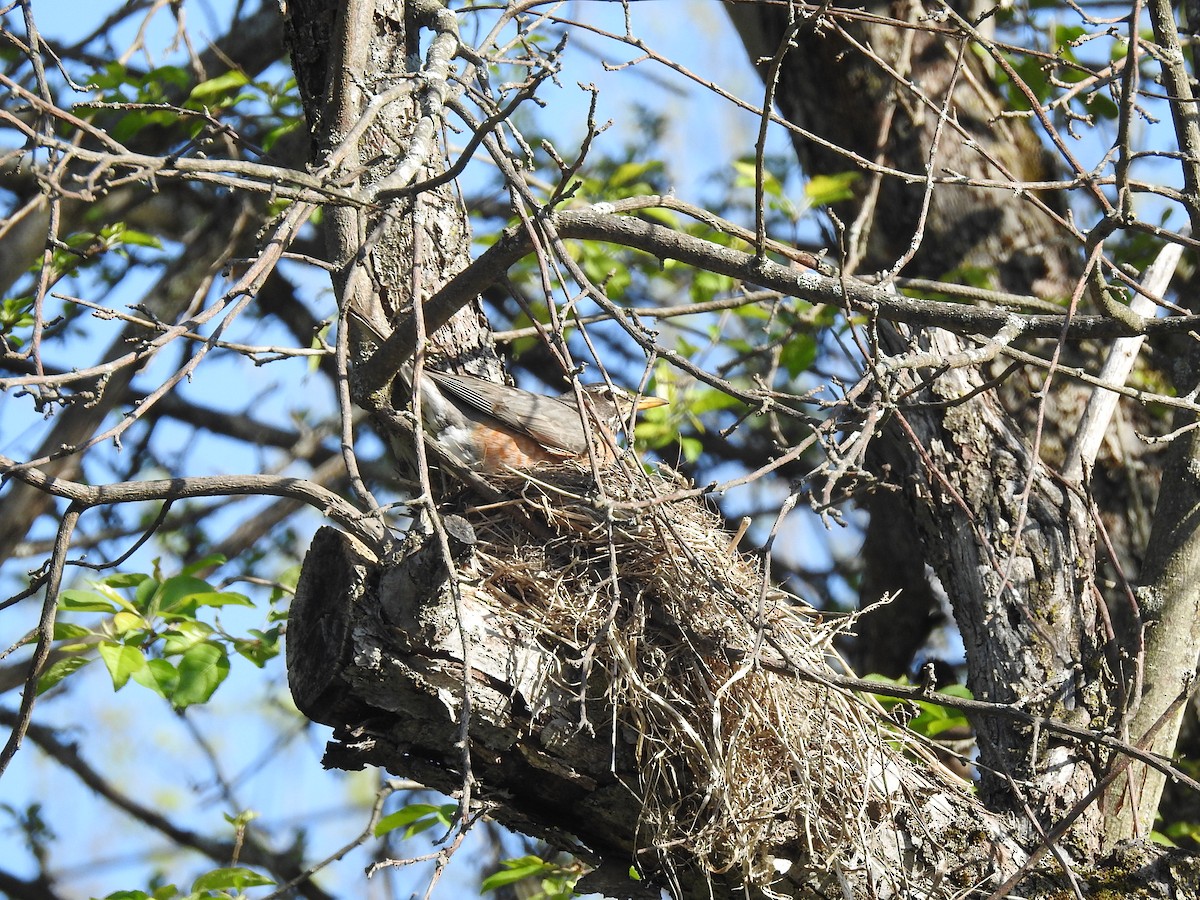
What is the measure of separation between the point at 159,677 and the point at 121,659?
133 millimetres

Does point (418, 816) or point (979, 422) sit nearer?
point (979, 422)

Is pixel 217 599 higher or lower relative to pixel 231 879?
higher

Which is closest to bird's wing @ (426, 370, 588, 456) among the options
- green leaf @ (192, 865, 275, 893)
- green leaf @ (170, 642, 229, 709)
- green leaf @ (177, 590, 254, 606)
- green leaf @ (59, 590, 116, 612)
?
green leaf @ (177, 590, 254, 606)

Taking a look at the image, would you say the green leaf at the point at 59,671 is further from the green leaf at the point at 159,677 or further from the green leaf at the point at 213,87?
the green leaf at the point at 213,87

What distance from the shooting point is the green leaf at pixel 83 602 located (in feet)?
9.91

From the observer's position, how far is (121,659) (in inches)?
116

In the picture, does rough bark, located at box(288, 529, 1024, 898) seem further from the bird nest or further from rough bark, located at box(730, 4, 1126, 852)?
rough bark, located at box(730, 4, 1126, 852)

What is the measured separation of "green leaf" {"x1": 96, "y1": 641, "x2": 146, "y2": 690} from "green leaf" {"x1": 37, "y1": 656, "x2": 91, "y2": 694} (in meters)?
0.15

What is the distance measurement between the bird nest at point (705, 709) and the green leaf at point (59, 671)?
1.24m

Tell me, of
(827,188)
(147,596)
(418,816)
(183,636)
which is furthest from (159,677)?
(827,188)

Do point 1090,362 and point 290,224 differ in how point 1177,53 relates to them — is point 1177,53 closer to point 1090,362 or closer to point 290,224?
point 1090,362

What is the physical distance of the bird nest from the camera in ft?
8.30

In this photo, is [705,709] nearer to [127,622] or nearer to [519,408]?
[519,408]

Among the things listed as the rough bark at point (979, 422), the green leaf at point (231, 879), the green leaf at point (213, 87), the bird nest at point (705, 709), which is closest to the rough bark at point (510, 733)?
the bird nest at point (705, 709)
